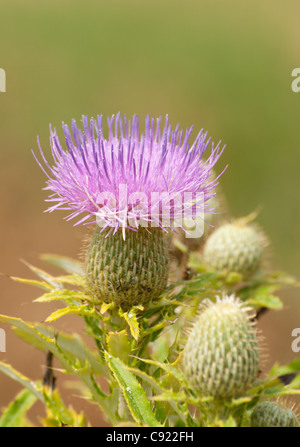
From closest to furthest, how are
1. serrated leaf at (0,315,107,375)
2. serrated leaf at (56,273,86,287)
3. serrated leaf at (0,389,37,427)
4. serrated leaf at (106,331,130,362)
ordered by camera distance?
1. serrated leaf at (106,331,130,362)
2. serrated leaf at (0,315,107,375)
3. serrated leaf at (56,273,86,287)
4. serrated leaf at (0,389,37,427)

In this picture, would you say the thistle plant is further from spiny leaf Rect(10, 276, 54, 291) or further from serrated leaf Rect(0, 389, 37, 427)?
serrated leaf Rect(0, 389, 37, 427)

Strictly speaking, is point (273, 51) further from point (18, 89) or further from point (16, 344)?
point (16, 344)

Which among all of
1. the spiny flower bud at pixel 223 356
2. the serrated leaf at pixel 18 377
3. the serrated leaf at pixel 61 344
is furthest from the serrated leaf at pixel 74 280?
the spiny flower bud at pixel 223 356

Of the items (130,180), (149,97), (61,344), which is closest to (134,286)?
(130,180)

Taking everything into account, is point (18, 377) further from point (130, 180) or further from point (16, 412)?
point (130, 180)

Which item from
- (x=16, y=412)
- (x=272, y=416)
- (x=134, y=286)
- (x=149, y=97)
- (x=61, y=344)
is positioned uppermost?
(x=149, y=97)

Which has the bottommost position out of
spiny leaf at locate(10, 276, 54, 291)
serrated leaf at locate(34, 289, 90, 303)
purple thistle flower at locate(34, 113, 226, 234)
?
serrated leaf at locate(34, 289, 90, 303)

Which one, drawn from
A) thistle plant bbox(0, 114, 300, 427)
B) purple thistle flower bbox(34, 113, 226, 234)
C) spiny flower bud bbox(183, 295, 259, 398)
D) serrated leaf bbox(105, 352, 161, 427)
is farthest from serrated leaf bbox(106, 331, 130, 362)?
purple thistle flower bbox(34, 113, 226, 234)

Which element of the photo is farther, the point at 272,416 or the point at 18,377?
the point at 18,377

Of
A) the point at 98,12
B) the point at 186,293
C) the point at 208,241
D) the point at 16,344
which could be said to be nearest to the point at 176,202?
the point at 186,293
